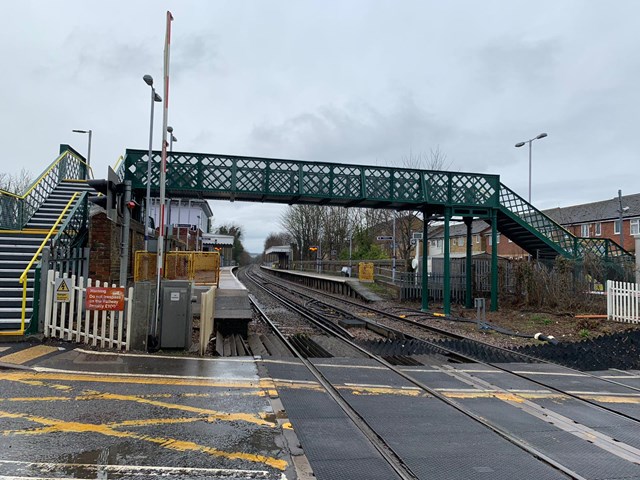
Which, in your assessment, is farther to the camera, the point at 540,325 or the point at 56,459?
the point at 540,325

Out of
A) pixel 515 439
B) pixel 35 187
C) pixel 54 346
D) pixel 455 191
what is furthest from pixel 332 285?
pixel 515 439

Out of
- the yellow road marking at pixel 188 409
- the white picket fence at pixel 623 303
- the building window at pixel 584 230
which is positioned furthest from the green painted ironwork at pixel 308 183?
the building window at pixel 584 230

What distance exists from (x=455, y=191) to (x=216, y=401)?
1658 cm

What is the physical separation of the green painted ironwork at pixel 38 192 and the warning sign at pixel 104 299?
571 centimetres

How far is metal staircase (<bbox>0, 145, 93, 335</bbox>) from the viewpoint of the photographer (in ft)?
28.9

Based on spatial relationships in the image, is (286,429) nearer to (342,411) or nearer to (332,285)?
(342,411)

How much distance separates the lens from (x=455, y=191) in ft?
65.2

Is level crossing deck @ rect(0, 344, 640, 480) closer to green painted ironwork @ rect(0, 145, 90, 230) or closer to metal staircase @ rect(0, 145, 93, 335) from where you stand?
metal staircase @ rect(0, 145, 93, 335)

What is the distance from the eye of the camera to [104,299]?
8234mm

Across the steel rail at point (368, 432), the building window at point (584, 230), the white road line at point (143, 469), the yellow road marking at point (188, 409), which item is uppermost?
the building window at point (584, 230)

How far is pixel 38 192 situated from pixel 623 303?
19346 mm

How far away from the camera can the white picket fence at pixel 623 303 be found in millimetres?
14719

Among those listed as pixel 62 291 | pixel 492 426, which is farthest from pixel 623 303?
pixel 62 291

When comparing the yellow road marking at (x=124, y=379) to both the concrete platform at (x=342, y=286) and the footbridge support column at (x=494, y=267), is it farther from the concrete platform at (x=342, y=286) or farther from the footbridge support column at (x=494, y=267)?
the concrete platform at (x=342, y=286)
